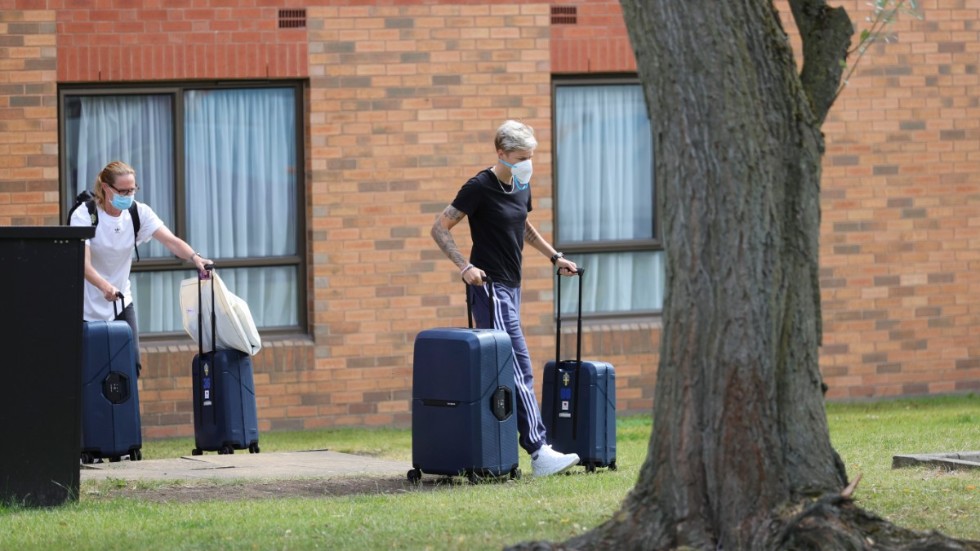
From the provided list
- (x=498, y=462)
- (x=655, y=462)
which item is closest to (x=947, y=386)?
(x=498, y=462)

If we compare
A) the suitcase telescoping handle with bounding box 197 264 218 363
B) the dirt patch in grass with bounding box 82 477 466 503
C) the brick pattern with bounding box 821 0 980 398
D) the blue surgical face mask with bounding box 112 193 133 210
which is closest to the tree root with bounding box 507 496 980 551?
the dirt patch in grass with bounding box 82 477 466 503

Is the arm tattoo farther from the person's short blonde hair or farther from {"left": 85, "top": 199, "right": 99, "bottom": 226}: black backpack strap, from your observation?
{"left": 85, "top": 199, "right": 99, "bottom": 226}: black backpack strap

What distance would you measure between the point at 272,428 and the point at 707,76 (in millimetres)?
7661

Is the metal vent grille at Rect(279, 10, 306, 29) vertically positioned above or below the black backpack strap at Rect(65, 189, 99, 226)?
above

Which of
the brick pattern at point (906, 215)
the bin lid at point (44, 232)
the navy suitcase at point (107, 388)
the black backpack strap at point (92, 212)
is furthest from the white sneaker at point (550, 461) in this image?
the brick pattern at point (906, 215)

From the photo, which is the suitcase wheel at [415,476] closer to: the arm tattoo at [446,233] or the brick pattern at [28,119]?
the arm tattoo at [446,233]

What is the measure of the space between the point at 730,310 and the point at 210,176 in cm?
793

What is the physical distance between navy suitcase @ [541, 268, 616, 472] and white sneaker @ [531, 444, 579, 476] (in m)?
0.24

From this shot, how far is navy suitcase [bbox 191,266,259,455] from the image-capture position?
10227mm

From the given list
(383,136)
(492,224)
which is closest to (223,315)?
(492,224)

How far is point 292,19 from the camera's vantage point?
12531 mm

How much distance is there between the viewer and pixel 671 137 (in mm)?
5676

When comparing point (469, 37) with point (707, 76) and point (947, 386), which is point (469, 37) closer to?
point (947, 386)

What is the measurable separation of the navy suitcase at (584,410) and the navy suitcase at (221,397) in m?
2.21
